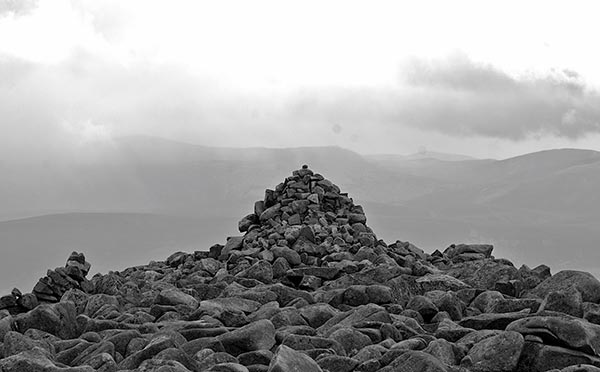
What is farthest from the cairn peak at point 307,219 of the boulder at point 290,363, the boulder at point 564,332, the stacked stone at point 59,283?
the boulder at point 290,363

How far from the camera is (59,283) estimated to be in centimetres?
2498

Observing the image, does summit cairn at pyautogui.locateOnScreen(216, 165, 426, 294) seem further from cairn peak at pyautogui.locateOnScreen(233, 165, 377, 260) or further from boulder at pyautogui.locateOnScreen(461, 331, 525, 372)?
boulder at pyautogui.locateOnScreen(461, 331, 525, 372)

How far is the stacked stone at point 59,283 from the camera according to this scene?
2455 cm

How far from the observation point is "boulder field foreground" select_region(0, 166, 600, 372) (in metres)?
10.6

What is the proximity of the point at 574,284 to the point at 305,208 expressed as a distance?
16097 millimetres

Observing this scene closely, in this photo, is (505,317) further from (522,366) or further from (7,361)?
(7,361)

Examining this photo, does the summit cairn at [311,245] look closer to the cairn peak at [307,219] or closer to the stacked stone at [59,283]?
the cairn peak at [307,219]

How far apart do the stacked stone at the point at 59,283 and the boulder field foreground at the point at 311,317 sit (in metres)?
0.05

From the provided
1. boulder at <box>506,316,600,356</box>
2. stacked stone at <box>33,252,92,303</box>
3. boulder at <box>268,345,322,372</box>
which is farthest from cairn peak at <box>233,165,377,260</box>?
boulder at <box>268,345,322,372</box>

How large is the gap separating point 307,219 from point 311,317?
16.5 m

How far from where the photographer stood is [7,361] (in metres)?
10.7

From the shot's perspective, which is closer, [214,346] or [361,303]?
[214,346]

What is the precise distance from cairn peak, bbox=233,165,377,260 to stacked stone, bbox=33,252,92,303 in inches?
269

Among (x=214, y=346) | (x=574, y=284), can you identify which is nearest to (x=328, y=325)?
(x=214, y=346)
